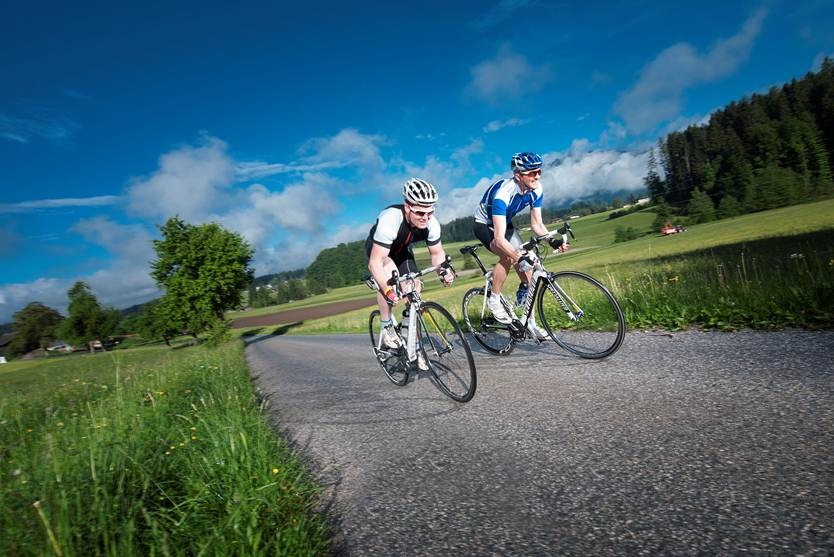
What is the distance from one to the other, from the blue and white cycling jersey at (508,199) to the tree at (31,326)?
112740mm

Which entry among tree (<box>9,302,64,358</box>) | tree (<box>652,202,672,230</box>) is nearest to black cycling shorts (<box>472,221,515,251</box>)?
tree (<box>652,202,672,230</box>)

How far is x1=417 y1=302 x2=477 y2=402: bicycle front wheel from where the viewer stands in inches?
159

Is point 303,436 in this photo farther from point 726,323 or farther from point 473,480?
point 726,323

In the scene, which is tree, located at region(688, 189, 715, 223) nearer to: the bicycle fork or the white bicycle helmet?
the bicycle fork

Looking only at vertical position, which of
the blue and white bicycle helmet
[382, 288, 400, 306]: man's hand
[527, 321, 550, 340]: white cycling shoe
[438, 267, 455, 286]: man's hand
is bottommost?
[527, 321, 550, 340]: white cycling shoe

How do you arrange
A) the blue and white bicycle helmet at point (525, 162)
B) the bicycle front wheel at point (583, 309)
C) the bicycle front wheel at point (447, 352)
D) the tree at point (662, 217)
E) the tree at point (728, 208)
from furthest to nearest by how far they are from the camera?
the tree at point (662, 217)
the tree at point (728, 208)
the blue and white bicycle helmet at point (525, 162)
the bicycle front wheel at point (583, 309)
the bicycle front wheel at point (447, 352)

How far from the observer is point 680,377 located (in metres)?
3.40

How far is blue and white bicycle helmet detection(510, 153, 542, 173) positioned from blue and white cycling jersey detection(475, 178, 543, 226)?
23cm

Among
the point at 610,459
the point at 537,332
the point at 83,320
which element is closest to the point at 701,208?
the point at 537,332

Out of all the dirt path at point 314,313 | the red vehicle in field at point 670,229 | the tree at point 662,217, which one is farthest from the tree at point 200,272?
the tree at point 662,217

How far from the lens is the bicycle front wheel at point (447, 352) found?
4039 millimetres

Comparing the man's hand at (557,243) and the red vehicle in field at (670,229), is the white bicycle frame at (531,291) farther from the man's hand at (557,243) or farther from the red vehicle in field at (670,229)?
the red vehicle in field at (670,229)

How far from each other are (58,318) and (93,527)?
116 meters

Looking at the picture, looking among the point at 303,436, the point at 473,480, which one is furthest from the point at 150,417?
the point at 473,480
